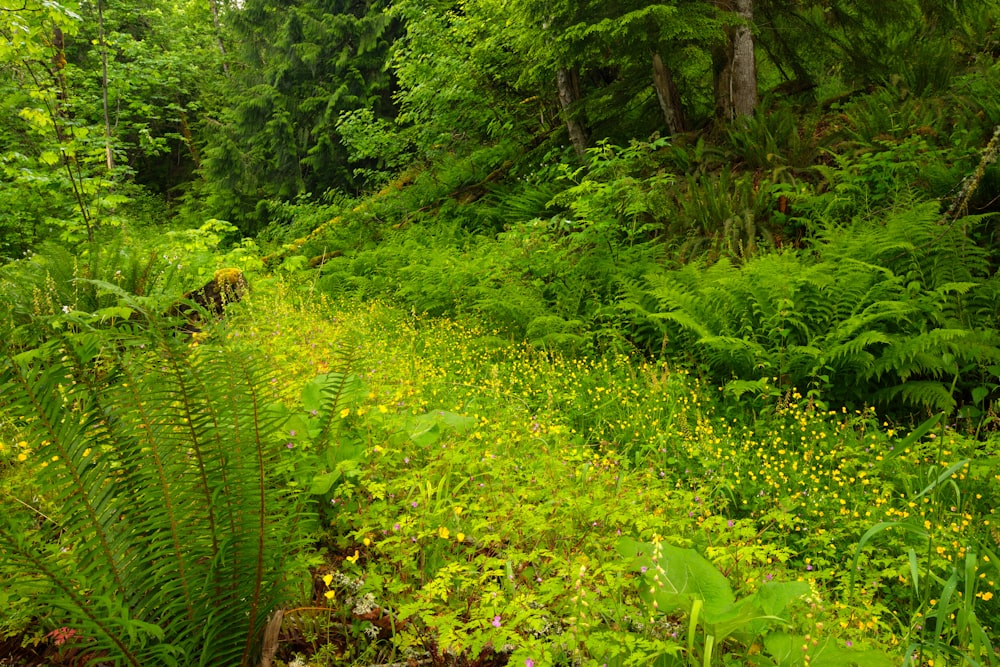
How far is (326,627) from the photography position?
69.1 inches

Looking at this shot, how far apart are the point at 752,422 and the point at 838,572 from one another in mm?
1637

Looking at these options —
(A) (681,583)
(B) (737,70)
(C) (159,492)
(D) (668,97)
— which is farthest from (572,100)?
(C) (159,492)

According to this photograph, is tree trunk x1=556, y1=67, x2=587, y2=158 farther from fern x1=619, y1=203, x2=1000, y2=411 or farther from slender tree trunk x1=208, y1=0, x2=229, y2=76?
slender tree trunk x1=208, y1=0, x2=229, y2=76

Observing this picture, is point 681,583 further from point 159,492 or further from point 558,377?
point 558,377

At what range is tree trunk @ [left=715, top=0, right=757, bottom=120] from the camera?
21.5ft

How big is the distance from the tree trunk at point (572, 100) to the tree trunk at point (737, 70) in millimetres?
1867

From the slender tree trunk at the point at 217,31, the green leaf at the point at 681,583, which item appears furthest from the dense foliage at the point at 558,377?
the slender tree trunk at the point at 217,31

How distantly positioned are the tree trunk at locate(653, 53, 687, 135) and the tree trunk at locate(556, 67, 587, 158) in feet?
3.83

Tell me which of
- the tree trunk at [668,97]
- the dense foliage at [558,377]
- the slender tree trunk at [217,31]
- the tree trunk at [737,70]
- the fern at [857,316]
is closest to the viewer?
the dense foliage at [558,377]

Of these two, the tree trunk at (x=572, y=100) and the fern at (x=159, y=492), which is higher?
the tree trunk at (x=572, y=100)

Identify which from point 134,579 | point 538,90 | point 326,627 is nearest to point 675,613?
point 326,627

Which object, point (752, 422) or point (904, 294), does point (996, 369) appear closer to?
point (904, 294)

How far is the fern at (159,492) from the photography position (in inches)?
53.5

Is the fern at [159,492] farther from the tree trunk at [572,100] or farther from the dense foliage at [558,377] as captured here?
the tree trunk at [572,100]
